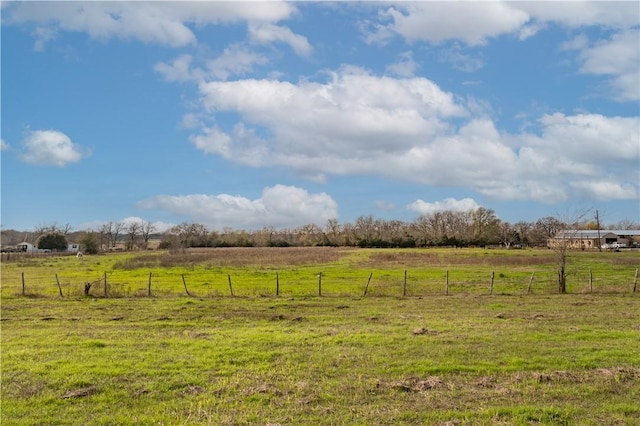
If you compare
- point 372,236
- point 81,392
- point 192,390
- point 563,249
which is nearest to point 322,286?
point 563,249

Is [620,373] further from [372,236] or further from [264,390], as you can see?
[372,236]

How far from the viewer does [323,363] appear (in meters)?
12.4

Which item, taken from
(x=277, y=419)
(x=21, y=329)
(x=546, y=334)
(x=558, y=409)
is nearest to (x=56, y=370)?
(x=277, y=419)

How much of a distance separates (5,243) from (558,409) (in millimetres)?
173851

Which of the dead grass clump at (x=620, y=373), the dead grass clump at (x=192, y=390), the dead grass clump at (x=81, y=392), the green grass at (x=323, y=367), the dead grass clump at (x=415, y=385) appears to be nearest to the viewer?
the green grass at (x=323, y=367)

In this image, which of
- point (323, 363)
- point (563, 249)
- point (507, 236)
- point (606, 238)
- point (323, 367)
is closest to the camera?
point (323, 367)

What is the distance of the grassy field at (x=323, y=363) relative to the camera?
8.96 meters

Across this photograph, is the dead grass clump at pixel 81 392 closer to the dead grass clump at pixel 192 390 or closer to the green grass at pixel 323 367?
the green grass at pixel 323 367

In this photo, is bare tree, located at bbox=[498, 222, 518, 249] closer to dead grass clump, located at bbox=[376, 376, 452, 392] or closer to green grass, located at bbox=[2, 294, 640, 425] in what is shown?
green grass, located at bbox=[2, 294, 640, 425]

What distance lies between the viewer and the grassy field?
353 inches

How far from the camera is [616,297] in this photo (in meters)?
27.5

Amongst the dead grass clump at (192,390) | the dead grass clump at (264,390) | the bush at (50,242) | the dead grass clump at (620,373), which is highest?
the bush at (50,242)

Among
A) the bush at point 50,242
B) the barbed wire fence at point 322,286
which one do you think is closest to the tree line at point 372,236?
the bush at point 50,242

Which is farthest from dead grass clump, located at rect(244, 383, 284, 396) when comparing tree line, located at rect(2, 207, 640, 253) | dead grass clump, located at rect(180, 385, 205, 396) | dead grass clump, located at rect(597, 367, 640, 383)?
tree line, located at rect(2, 207, 640, 253)
